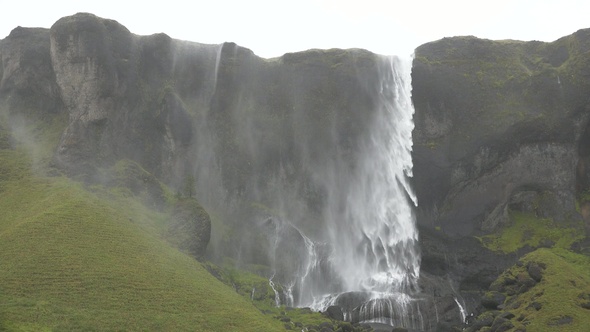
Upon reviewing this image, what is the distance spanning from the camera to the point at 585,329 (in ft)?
112

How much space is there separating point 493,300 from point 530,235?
48.7 feet

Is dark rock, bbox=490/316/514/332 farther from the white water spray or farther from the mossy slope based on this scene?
the white water spray

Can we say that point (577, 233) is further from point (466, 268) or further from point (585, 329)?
point (585, 329)

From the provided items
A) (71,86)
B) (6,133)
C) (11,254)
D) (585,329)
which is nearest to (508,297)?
(585,329)

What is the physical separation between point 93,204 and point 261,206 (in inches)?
760

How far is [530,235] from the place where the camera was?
2147 inches

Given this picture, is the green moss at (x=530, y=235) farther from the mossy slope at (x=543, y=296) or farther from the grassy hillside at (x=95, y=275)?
the grassy hillside at (x=95, y=275)

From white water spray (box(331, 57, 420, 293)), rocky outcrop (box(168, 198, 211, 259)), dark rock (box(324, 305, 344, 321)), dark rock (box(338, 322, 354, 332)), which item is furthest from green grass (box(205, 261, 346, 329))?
white water spray (box(331, 57, 420, 293))

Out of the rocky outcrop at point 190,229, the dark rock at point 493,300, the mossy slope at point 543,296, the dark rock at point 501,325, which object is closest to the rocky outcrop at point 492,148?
the mossy slope at point 543,296

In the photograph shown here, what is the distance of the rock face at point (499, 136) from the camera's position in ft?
188

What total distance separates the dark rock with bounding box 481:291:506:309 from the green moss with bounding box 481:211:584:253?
461 inches

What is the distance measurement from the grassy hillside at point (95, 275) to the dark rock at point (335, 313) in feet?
21.6

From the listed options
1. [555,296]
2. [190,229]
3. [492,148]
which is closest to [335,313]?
[190,229]

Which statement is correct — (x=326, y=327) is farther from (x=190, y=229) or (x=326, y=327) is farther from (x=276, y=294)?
(x=190, y=229)
